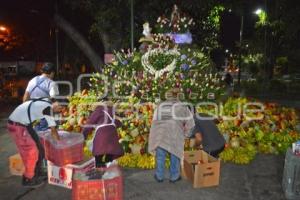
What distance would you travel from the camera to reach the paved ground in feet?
21.0

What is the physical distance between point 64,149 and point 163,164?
1781 millimetres

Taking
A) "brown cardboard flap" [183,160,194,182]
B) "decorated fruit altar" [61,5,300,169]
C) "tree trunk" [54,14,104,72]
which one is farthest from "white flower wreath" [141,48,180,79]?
"tree trunk" [54,14,104,72]

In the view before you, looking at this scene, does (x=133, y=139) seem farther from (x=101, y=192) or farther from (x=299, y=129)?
(x=299, y=129)

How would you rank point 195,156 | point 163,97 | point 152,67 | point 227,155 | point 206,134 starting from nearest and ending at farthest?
point 206,134 → point 195,156 → point 227,155 → point 163,97 → point 152,67

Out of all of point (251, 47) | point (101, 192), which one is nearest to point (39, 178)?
point (101, 192)

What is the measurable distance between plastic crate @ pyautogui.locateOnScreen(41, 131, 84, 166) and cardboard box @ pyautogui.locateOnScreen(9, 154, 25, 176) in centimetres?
76

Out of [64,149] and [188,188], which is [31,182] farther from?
[188,188]

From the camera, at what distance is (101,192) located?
5.35 metres

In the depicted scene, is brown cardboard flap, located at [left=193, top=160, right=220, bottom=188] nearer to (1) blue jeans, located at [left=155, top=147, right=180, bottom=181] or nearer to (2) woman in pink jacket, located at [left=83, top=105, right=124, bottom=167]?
(1) blue jeans, located at [left=155, top=147, right=180, bottom=181]

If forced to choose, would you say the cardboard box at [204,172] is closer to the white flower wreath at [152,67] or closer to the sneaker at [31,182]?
the sneaker at [31,182]

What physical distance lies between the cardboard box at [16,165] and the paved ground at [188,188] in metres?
0.11

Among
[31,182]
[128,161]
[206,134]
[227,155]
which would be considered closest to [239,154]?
[227,155]

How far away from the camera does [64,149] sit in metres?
6.60

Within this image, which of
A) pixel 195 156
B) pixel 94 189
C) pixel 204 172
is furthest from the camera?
pixel 195 156
